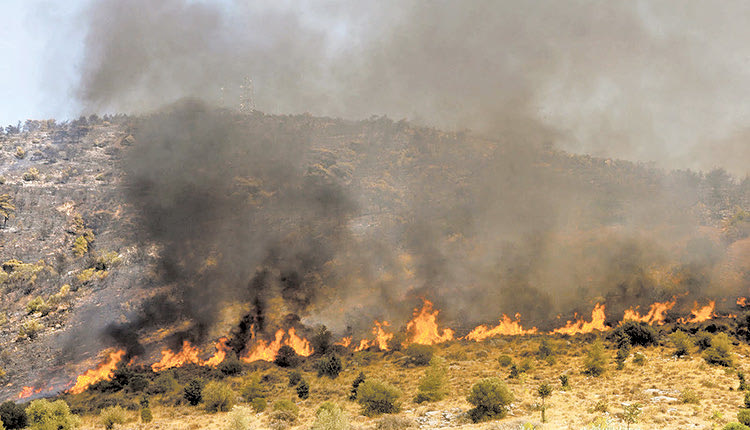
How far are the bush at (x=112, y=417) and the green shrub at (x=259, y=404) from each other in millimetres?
9626

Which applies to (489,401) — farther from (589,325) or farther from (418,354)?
(589,325)

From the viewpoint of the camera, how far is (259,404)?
36.2m

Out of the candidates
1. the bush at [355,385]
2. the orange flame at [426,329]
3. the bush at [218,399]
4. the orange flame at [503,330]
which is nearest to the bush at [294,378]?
the bush at [218,399]

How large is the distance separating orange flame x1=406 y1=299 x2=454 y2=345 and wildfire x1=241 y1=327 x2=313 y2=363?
1174 cm

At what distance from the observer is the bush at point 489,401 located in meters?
30.2

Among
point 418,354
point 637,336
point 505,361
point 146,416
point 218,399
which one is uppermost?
point 637,336

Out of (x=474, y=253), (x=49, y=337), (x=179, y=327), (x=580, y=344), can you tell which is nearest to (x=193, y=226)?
(x=179, y=327)

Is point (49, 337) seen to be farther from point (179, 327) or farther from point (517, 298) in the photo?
point (517, 298)

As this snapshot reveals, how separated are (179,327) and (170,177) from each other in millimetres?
28145

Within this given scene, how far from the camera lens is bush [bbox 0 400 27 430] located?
33.3 meters

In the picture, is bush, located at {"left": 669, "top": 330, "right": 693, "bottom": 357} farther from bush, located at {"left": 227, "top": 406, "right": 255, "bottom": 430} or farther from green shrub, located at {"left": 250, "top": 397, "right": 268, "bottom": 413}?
bush, located at {"left": 227, "top": 406, "right": 255, "bottom": 430}

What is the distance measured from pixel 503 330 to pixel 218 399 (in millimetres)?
32305

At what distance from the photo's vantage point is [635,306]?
54719 millimetres

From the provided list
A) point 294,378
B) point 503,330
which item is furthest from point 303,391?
point 503,330
